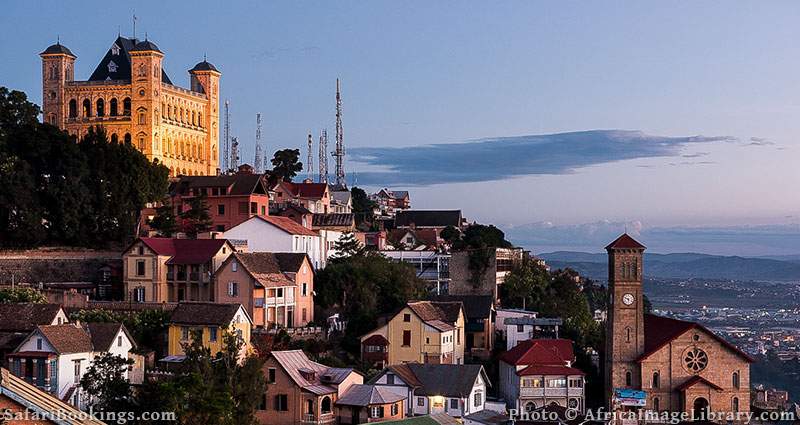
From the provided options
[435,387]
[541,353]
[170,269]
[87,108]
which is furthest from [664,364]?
[87,108]

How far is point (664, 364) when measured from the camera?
59000 millimetres

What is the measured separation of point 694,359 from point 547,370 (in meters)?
8.89

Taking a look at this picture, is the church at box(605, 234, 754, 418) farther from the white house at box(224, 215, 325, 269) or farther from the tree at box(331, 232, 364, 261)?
the white house at box(224, 215, 325, 269)

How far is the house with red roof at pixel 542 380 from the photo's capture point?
55.1 m

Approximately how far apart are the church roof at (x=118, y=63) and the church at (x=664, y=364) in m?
50.9

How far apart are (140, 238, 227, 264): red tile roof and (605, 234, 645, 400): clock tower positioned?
20.9 m

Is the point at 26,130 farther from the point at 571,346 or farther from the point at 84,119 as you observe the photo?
the point at 571,346

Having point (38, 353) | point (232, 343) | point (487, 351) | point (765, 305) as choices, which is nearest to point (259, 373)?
point (232, 343)

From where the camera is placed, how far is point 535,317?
2606 inches

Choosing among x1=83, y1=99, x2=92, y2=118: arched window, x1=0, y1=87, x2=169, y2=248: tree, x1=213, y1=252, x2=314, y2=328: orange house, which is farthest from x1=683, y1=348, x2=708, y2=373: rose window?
x1=83, y1=99, x2=92, y2=118: arched window

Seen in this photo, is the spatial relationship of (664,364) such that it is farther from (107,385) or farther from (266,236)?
(107,385)

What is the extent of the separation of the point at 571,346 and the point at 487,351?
6.22 metres

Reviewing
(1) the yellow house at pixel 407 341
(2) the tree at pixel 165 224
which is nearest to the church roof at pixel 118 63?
(2) the tree at pixel 165 224

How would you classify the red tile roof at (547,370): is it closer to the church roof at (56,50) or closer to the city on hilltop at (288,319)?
the city on hilltop at (288,319)
